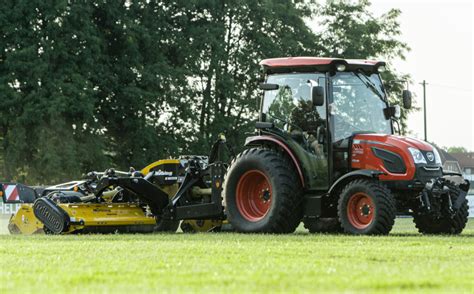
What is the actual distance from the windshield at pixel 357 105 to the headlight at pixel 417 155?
98 cm

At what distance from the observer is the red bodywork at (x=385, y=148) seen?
55.7 feet

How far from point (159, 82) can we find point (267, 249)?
2868 cm

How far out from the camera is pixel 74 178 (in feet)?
129

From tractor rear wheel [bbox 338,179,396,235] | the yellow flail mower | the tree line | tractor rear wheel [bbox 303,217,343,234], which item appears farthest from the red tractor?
the tree line

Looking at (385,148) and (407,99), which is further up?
(407,99)

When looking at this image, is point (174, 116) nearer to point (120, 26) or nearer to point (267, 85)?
point (120, 26)

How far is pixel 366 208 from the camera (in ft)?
55.2

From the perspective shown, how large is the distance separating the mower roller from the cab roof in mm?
16

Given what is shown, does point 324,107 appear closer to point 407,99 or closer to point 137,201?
point 407,99

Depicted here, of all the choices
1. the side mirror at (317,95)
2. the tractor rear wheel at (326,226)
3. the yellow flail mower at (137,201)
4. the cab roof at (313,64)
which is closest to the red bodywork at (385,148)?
the side mirror at (317,95)

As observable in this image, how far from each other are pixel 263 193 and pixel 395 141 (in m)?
2.42

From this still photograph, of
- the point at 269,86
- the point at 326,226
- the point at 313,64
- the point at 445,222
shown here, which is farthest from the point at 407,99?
→ the point at 326,226

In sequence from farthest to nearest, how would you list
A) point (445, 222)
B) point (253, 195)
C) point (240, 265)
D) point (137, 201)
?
point (137, 201), point (253, 195), point (445, 222), point (240, 265)

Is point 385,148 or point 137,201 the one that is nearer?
point 385,148
